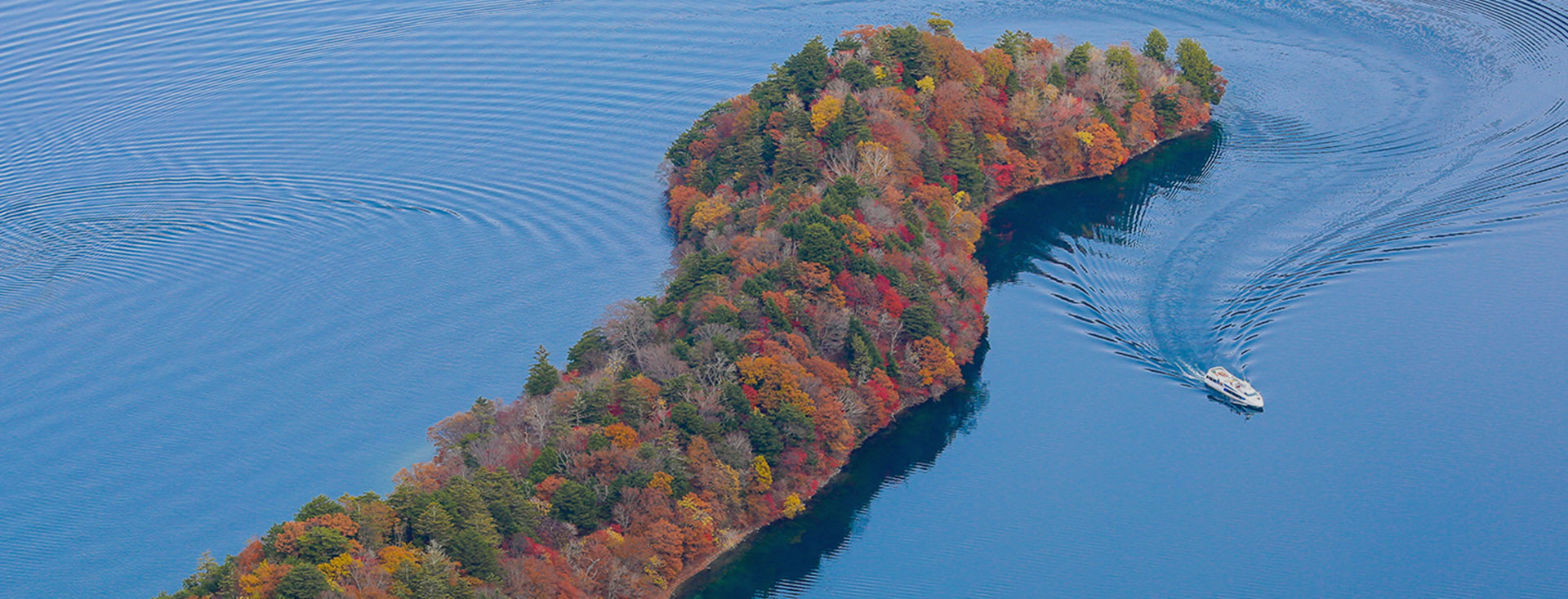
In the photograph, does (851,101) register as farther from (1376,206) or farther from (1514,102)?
(1514,102)

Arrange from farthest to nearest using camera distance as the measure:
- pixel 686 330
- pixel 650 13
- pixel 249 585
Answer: pixel 650 13, pixel 686 330, pixel 249 585

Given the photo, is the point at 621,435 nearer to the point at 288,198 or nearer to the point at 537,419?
the point at 537,419

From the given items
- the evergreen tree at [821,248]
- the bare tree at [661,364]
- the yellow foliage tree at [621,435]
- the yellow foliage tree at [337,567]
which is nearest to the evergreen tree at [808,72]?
the evergreen tree at [821,248]

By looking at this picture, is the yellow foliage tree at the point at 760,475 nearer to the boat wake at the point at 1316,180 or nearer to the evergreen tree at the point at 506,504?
the evergreen tree at the point at 506,504

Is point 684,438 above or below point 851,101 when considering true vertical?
below

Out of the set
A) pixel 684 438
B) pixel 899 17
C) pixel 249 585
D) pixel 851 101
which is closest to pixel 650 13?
pixel 899 17

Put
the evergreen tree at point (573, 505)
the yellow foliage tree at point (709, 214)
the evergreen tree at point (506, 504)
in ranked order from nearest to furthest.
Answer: the evergreen tree at point (506, 504) → the evergreen tree at point (573, 505) → the yellow foliage tree at point (709, 214)
